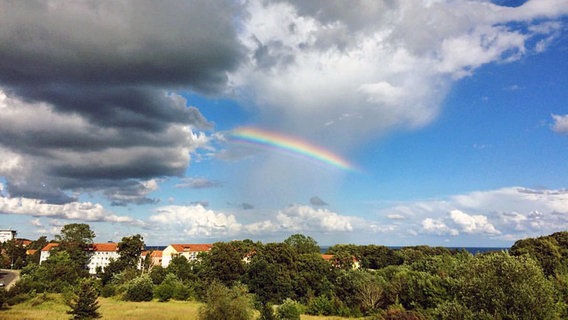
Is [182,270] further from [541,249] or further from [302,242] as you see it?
[541,249]

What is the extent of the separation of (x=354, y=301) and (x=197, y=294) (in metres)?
36.2

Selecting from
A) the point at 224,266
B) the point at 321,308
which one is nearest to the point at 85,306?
the point at 321,308

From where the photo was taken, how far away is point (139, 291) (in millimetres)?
72875

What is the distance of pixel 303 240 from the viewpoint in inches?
5955

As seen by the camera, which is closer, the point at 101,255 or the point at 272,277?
the point at 272,277

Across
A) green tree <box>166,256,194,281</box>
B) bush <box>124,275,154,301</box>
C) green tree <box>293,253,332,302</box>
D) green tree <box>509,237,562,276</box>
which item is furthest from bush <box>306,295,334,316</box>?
green tree <box>509,237,562,276</box>

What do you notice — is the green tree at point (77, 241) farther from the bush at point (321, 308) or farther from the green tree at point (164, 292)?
the bush at point (321, 308)

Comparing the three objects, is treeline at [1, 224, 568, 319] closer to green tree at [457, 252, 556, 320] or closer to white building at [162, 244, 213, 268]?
green tree at [457, 252, 556, 320]

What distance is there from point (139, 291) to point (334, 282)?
4257 cm

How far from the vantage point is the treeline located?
98.3 feet

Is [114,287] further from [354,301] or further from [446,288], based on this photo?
[446,288]

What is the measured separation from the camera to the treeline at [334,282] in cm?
2995

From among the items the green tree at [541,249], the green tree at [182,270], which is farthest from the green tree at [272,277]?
the green tree at [541,249]

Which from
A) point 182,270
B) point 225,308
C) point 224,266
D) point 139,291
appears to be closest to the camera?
point 225,308
